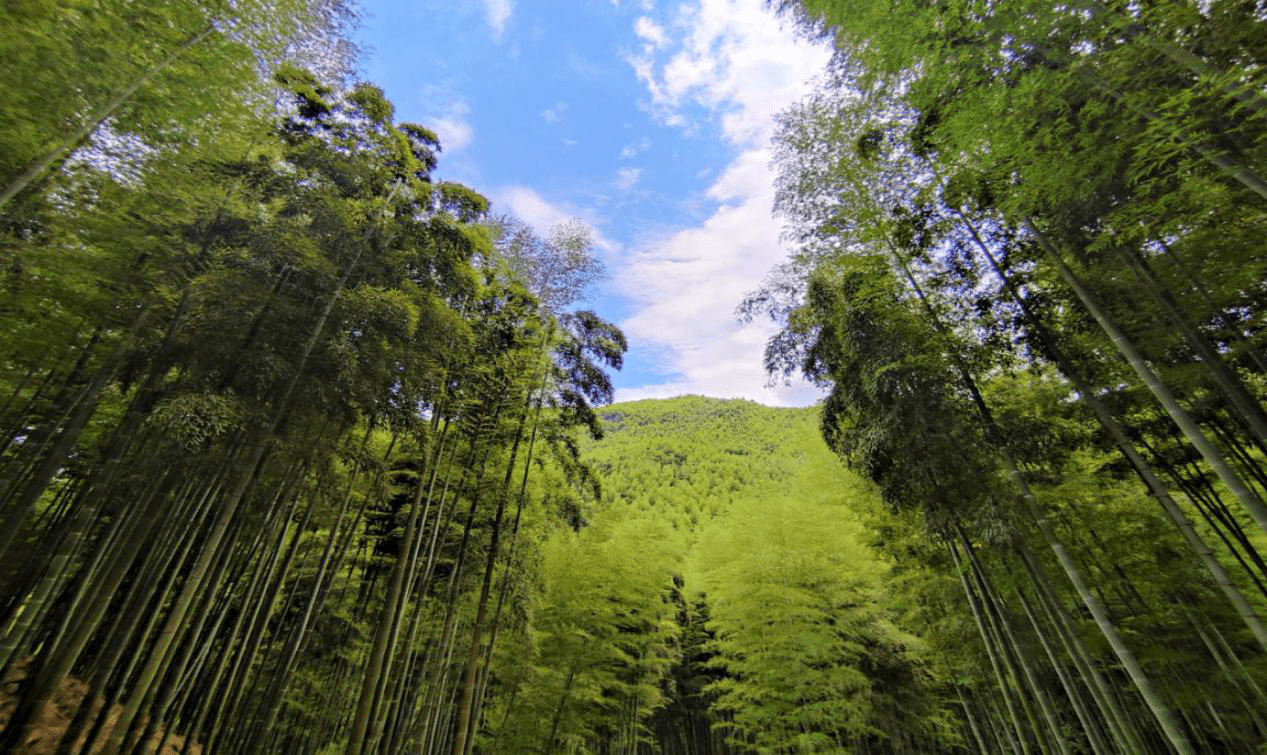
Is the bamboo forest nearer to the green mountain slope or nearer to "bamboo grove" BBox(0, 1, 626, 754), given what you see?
"bamboo grove" BBox(0, 1, 626, 754)

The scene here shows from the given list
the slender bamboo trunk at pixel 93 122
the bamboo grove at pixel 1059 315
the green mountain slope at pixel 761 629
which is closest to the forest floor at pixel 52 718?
the slender bamboo trunk at pixel 93 122

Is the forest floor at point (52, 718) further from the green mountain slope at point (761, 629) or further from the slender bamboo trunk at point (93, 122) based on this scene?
the green mountain slope at point (761, 629)

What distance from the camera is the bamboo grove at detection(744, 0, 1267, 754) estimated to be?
90.7 inches

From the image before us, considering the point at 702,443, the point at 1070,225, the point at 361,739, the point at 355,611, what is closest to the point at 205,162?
the point at 361,739

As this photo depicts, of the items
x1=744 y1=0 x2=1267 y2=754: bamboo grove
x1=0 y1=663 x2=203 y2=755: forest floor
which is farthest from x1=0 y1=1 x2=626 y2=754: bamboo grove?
x1=744 y1=0 x2=1267 y2=754: bamboo grove

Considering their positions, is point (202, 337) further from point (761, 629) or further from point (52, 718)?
point (761, 629)

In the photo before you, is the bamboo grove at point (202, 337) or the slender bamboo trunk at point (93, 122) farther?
the bamboo grove at point (202, 337)

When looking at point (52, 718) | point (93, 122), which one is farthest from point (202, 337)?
point (52, 718)

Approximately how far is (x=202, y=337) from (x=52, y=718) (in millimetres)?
2642

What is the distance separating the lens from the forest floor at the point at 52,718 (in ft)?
8.94

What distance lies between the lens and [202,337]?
133 inches

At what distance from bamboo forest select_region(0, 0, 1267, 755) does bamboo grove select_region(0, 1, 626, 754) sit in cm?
3

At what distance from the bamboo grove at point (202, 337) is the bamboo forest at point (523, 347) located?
3 centimetres

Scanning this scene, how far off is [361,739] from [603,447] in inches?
1187
